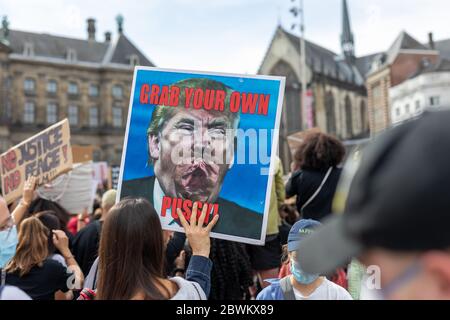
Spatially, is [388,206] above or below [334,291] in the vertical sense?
above

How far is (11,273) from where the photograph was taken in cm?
385

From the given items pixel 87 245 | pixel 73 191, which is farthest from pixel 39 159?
pixel 73 191

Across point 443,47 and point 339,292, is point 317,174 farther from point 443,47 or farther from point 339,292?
point 443,47

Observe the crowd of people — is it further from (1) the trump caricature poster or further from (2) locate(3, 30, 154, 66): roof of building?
(2) locate(3, 30, 154, 66): roof of building

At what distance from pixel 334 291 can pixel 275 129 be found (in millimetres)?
973

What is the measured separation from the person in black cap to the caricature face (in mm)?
2187

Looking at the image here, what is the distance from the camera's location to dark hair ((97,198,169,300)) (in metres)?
Result: 2.08

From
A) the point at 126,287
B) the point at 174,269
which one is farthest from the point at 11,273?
the point at 126,287

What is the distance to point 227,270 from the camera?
13.9ft

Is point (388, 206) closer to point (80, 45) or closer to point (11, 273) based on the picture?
point (11, 273)

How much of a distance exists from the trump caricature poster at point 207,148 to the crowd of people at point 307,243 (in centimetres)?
17

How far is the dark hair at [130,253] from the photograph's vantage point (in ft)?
6.82

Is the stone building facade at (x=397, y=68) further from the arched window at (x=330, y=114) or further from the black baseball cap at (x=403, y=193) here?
the black baseball cap at (x=403, y=193)

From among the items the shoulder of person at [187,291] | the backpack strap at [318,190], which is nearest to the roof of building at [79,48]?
the backpack strap at [318,190]
